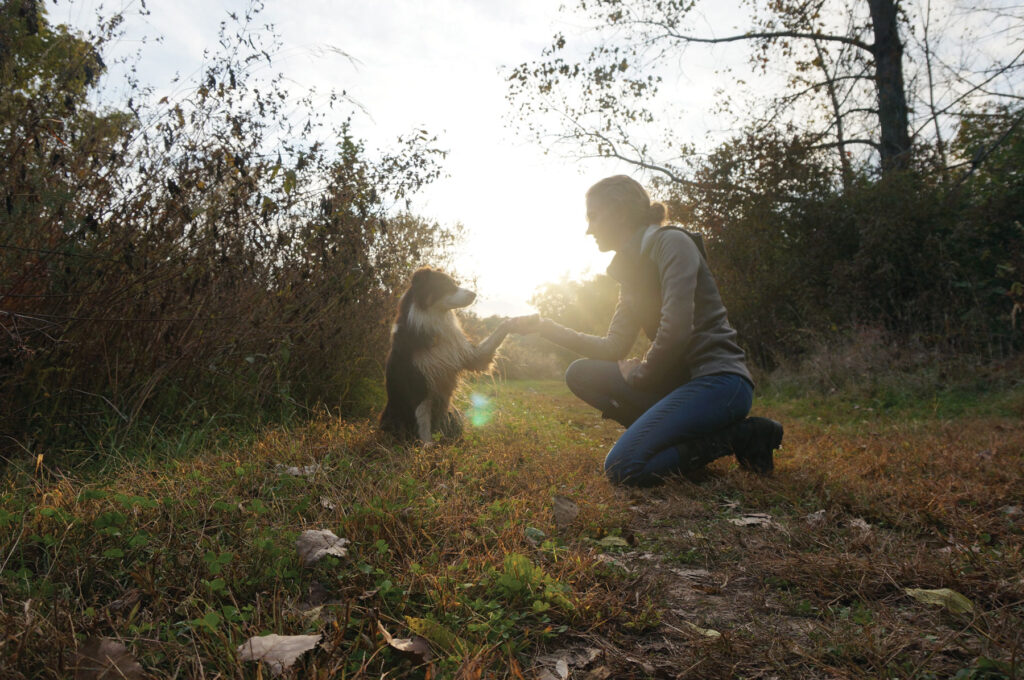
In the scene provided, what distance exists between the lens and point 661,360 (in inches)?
144

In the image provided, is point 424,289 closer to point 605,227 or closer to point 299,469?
point 605,227

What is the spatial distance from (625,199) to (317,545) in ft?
9.57

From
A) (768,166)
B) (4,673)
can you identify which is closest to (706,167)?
(768,166)

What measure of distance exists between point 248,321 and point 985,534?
163 inches

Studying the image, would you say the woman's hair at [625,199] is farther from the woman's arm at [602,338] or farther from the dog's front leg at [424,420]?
the dog's front leg at [424,420]

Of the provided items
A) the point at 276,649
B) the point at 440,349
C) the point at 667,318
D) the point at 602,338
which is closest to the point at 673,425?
the point at 667,318

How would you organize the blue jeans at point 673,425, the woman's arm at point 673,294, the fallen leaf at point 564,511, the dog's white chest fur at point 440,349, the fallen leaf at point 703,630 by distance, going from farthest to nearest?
the dog's white chest fur at point 440,349, the woman's arm at point 673,294, the blue jeans at point 673,425, the fallen leaf at point 564,511, the fallen leaf at point 703,630

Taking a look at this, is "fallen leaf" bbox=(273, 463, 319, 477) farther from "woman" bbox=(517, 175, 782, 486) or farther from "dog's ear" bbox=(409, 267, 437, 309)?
"dog's ear" bbox=(409, 267, 437, 309)

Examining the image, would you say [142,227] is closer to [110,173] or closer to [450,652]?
[110,173]

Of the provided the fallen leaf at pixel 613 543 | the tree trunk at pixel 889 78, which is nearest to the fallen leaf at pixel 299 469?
the fallen leaf at pixel 613 543

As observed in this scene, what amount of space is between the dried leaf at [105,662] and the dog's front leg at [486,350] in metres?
3.05

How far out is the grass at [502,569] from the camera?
1.43m

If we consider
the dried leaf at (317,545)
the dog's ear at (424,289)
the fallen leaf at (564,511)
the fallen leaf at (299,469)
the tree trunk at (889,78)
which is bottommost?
the fallen leaf at (564,511)

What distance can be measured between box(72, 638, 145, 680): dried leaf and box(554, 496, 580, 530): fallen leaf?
1535mm
